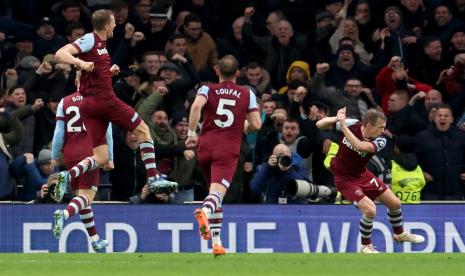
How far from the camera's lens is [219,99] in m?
19.4

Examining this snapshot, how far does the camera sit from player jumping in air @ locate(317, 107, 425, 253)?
1978 cm

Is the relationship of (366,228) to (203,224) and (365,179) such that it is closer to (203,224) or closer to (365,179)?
(365,179)

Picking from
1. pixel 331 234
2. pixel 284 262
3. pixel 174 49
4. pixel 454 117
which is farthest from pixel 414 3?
pixel 284 262

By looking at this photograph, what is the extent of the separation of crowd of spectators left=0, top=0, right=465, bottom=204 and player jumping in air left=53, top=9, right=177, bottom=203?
2781mm

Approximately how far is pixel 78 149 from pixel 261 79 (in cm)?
527

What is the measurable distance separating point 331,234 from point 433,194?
77.5 inches

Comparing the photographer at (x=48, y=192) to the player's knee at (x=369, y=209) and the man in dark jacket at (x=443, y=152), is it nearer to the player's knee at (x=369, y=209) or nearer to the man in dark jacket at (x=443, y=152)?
the player's knee at (x=369, y=209)

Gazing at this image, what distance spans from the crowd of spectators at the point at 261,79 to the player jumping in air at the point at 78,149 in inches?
60.6

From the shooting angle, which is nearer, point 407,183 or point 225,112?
point 225,112

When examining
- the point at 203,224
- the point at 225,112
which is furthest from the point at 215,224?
the point at 225,112

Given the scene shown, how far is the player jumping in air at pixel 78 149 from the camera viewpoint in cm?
2011

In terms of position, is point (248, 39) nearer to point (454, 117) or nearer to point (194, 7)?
point (194, 7)

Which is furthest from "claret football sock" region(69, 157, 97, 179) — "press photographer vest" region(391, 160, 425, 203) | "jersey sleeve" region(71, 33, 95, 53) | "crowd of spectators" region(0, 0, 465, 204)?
"press photographer vest" region(391, 160, 425, 203)

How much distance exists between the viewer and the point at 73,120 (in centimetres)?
2056
